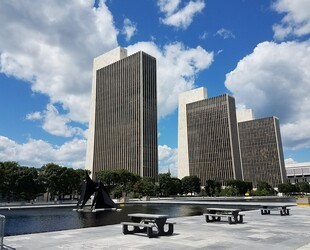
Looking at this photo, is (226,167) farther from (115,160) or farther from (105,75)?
(105,75)

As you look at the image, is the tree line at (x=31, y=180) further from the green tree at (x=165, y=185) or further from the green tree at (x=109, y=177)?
the green tree at (x=165, y=185)

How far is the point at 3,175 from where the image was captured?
Answer: 2832 inches

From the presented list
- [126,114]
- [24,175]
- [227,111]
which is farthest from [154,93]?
[24,175]

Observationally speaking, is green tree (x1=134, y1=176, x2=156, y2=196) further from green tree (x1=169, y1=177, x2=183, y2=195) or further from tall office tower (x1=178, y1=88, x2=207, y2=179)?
tall office tower (x1=178, y1=88, x2=207, y2=179)

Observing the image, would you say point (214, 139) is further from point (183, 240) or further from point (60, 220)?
point (183, 240)

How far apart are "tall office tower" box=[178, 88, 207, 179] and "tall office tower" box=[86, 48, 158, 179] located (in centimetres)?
3933

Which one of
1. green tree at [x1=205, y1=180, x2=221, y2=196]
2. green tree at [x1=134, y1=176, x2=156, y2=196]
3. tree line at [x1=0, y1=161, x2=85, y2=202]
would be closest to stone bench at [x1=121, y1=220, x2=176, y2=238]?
tree line at [x1=0, y1=161, x2=85, y2=202]

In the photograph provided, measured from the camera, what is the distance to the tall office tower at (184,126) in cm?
18581

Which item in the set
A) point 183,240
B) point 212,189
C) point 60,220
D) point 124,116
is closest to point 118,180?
point 212,189

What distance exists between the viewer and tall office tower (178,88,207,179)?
610 ft

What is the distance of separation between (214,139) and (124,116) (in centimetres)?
5522

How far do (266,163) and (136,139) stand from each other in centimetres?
9916

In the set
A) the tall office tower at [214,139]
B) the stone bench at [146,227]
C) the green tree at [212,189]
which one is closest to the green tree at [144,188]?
the green tree at [212,189]

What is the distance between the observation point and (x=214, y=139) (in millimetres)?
172500
